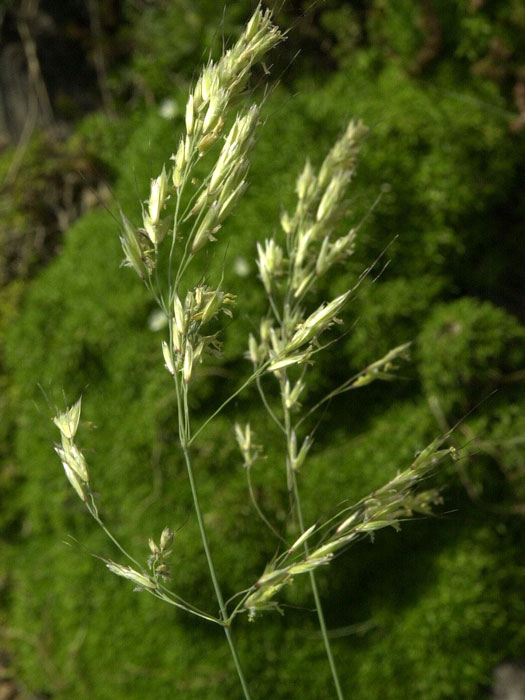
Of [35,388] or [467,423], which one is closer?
[467,423]

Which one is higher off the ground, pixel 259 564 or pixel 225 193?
pixel 225 193

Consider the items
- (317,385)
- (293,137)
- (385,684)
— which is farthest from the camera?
(293,137)

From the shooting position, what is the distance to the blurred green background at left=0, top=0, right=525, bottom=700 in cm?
248

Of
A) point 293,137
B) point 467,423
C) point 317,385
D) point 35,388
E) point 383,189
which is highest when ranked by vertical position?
point 293,137

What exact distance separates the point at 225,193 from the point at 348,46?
251 centimetres

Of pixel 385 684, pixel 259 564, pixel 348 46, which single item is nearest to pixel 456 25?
pixel 348 46

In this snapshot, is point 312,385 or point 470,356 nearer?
point 470,356

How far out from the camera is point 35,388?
308 cm

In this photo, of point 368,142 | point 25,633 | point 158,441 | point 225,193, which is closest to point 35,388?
point 158,441

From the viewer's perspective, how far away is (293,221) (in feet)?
4.21

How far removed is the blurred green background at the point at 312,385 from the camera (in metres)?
2.48

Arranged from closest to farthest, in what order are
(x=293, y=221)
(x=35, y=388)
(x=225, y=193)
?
(x=225, y=193), (x=293, y=221), (x=35, y=388)

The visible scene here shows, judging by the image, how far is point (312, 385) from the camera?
266cm

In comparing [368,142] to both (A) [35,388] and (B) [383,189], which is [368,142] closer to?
(B) [383,189]
